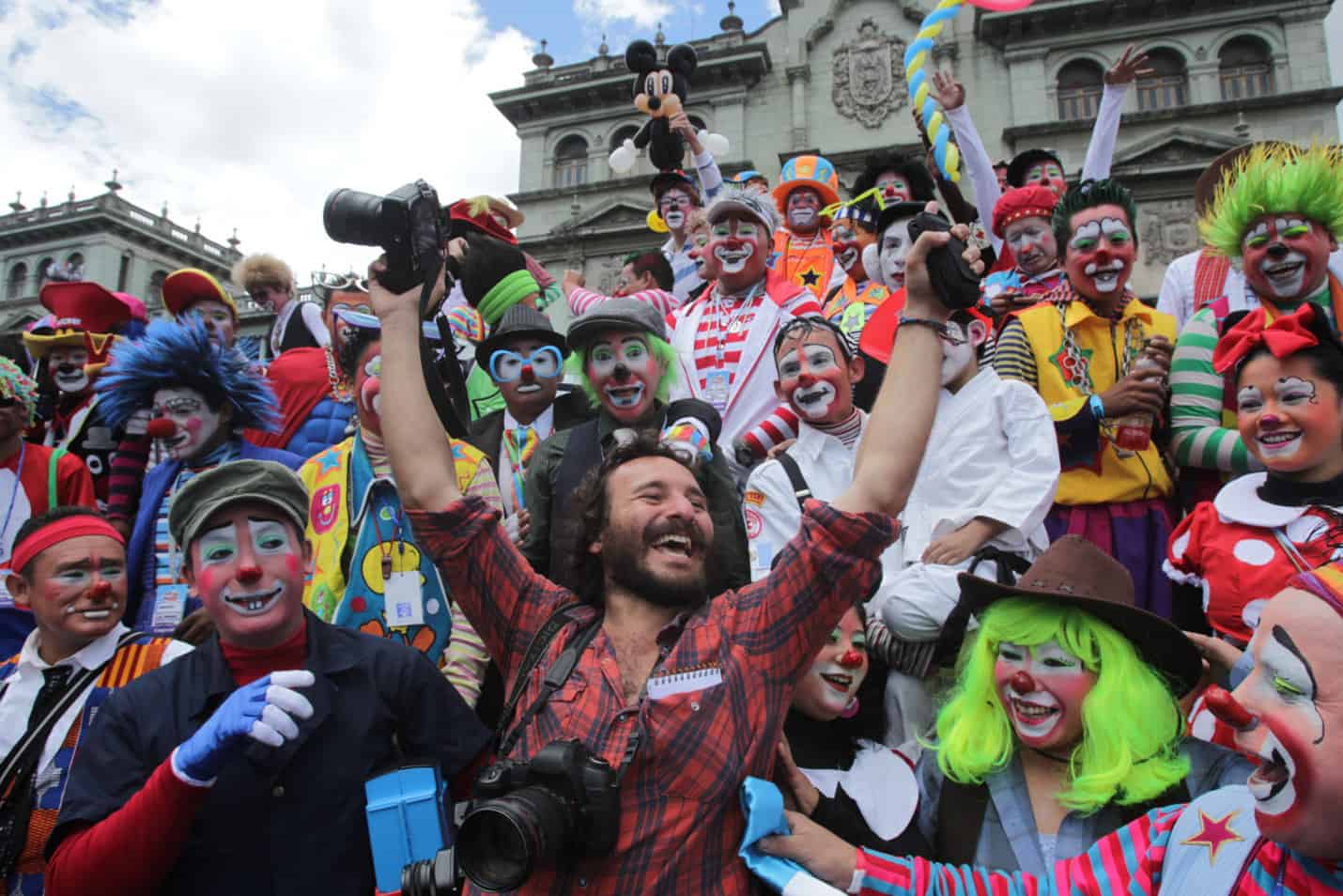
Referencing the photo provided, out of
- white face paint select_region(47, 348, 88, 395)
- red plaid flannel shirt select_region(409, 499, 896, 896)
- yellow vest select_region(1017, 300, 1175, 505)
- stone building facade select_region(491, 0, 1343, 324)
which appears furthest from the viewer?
stone building facade select_region(491, 0, 1343, 324)

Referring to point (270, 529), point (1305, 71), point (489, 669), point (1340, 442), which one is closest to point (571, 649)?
point (270, 529)

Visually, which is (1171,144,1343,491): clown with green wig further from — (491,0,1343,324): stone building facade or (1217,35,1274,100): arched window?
(1217,35,1274,100): arched window

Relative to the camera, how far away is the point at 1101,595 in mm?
2559

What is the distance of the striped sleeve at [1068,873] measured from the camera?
186 cm

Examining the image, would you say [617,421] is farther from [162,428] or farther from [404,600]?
[162,428]

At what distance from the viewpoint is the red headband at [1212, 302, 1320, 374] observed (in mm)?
3123

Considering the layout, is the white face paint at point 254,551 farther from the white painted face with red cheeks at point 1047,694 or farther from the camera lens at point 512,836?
the white painted face with red cheeks at point 1047,694

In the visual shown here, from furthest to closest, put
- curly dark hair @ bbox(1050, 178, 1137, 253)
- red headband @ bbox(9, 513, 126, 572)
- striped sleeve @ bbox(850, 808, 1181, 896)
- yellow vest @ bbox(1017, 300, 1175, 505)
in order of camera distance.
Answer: curly dark hair @ bbox(1050, 178, 1137, 253)
yellow vest @ bbox(1017, 300, 1175, 505)
red headband @ bbox(9, 513, 126, 572)
striped sleeve @ bbox(850, 808, 1181, 896)

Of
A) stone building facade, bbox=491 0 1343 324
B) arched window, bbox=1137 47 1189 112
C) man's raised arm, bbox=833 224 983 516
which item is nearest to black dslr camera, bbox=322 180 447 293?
man's raised arm, bbox=833 224 983 516

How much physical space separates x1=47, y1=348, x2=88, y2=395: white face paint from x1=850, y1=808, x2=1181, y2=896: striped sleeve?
21.8 feet

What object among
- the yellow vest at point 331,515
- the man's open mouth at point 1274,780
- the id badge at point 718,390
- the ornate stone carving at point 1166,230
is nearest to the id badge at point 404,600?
the yellow vest at point 331,515

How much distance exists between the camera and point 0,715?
2973 mm

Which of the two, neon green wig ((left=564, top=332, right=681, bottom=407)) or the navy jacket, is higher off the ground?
neon green wig ((left=564, top=332, right=681, bottom=407))

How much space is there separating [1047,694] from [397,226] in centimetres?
213
